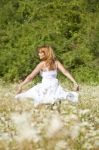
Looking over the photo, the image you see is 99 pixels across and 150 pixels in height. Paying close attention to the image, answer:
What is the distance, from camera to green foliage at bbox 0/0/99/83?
24031mm

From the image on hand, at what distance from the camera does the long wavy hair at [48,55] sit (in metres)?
→ 8.94

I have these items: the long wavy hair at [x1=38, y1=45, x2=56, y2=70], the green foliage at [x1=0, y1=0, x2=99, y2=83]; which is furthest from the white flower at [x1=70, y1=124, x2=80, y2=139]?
the green foliage at [x1=0, y1=0, x2=99, y2=83]

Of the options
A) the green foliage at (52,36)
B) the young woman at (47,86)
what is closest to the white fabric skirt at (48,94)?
the young woman at (47,86)

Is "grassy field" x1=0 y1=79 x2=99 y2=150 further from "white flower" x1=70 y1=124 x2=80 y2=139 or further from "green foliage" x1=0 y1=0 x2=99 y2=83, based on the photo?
"green foliage" x1=0 y1=0 x2=99 y2=83

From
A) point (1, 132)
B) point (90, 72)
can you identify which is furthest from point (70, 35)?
point (1, 132)

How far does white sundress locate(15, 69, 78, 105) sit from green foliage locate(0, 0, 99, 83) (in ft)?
44.7

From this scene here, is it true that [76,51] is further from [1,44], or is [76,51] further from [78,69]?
[1,44]

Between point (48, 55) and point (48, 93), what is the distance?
586 mm

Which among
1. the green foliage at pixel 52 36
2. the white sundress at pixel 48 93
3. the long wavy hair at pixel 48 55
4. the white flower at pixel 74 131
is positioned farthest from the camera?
the green foliage at pixel 52 36

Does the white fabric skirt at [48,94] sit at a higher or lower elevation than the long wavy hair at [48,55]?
lower

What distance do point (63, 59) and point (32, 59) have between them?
124 centimetres

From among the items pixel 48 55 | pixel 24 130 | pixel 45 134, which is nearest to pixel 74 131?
pixel 45 134

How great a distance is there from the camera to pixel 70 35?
1006 inches

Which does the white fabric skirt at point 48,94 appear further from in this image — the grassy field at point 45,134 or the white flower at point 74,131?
the white flower at point 74,131
